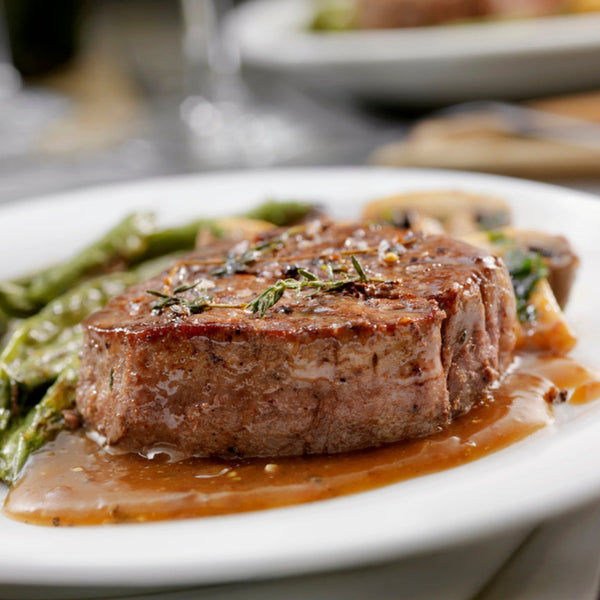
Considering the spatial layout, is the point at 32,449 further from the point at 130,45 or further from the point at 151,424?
the point at 130,45

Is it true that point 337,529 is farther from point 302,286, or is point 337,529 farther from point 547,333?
point 547,333

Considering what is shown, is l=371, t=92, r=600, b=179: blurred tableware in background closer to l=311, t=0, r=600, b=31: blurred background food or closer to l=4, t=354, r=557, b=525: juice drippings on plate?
l=311, t=0, r=600, b=31: blurred background food

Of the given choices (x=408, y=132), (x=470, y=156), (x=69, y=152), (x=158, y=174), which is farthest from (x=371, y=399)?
(x=69, y=152)

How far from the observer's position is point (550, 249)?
356 centimetres

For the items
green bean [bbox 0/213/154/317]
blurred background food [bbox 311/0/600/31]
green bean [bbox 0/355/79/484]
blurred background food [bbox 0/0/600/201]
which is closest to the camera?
green bean [bbox 0/355/79/484]

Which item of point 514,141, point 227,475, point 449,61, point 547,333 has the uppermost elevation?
point 449,61

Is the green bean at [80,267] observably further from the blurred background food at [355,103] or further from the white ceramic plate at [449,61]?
the white ceramic plate at [449,61]

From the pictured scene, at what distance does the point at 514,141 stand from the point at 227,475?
4.76 m

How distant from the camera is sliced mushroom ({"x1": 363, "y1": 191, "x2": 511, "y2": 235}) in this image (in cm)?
421

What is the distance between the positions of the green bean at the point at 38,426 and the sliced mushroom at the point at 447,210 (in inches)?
75.6

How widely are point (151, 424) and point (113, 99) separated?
31.2 feet

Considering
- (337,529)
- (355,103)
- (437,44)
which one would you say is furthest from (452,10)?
(337,529)

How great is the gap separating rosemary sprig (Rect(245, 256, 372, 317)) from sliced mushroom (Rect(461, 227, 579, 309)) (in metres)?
0.99

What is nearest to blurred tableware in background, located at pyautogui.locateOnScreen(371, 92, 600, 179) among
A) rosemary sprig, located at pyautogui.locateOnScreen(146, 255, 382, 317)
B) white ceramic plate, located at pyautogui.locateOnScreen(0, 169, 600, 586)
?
rosemary sprig, located at pyautogui.locateOnScreen(146, 255, 382, 317)
